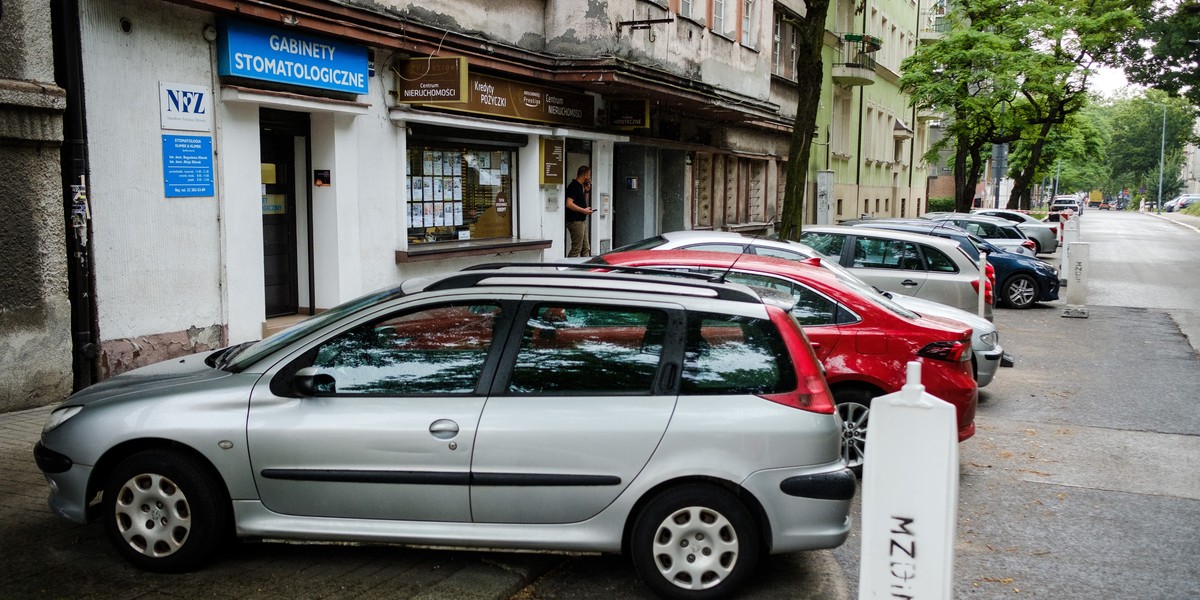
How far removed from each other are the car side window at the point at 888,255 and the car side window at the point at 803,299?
6.48 metres

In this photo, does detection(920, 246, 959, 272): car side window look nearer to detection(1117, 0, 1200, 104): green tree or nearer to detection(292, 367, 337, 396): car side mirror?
detection(292, 367, 337, 396): car side mirror

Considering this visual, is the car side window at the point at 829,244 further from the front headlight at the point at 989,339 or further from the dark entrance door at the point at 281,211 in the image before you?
the dark entrance door at the point at 281,211

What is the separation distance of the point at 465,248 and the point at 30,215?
641 centimetres

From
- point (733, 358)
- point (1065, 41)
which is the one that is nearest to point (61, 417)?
point (733, 358)

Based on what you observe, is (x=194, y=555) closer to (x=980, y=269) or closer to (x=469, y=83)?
(x=469, y=83)

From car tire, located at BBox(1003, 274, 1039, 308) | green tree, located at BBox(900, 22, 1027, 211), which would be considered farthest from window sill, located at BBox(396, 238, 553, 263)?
green tree, located at BBox(900, 22, 1027, 211)

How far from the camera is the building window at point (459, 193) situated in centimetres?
1388

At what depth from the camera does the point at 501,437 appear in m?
4.87

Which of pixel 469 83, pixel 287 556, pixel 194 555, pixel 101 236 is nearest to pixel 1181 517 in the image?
pixel 287 556

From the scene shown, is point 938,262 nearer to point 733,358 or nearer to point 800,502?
point 733,358

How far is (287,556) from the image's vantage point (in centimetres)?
532

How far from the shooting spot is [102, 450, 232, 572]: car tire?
16.3 ft

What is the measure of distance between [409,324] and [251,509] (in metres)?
1.16

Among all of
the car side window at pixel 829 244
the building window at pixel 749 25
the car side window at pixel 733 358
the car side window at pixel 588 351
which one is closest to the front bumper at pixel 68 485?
the car side window at pixel 588 351
